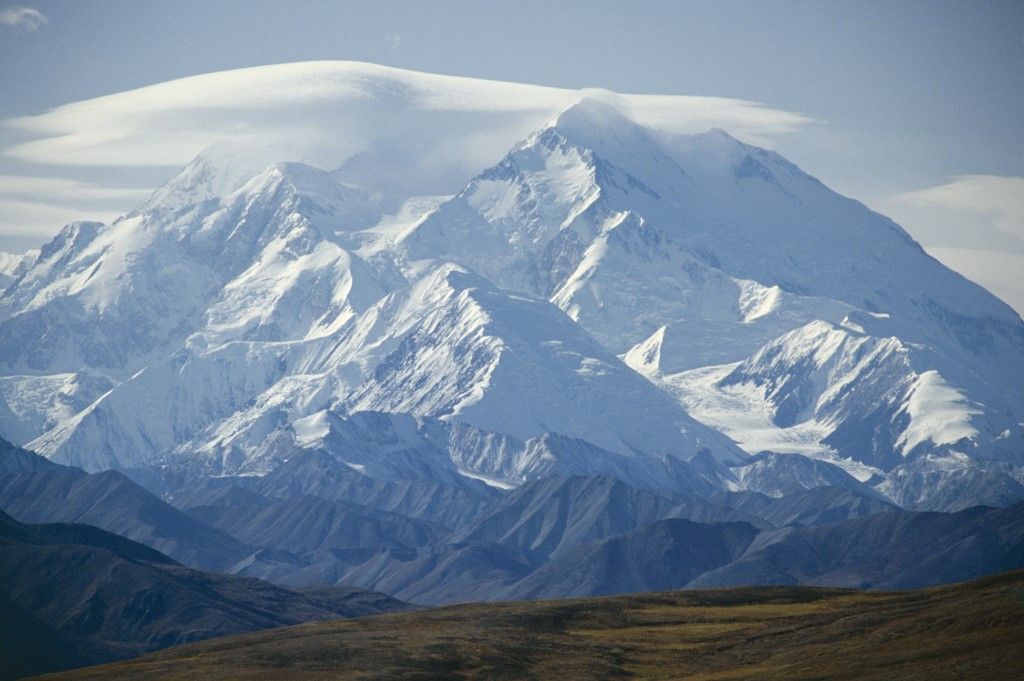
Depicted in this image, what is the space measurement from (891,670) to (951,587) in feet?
145

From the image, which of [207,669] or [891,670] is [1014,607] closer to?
[891,670]

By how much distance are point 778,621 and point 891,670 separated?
149 ft

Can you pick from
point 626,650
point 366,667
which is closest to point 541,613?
point 626,650

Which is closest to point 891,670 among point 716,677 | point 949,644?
point 949,644

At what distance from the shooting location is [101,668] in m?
182

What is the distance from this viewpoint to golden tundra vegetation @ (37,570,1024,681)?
143 metres

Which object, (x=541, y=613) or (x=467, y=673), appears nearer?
(x=467, y=673)

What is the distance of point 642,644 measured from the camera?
17975cm

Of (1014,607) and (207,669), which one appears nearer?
(1014,607)

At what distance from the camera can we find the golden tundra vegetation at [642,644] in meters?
143

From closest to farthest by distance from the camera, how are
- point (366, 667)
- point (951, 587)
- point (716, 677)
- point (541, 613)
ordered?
point (716, 677)
point (366, 667)
point (951, 587)
point (541, 613)

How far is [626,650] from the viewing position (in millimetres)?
176625

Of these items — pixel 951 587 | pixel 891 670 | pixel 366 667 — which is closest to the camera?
pixel 891 670

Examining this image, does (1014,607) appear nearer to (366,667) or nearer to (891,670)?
(891,670)
